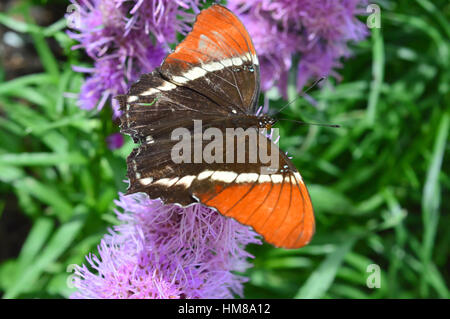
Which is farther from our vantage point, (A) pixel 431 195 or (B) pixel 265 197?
(A) pixel 431 195

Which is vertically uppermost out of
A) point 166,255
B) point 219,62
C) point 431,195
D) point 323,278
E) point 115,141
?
point 219,62

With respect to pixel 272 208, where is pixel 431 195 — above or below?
above

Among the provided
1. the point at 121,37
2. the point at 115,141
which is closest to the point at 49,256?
the point at 115,141

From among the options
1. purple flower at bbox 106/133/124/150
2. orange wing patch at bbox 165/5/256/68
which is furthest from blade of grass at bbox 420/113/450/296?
purple flower at bbox 106/133/124/150

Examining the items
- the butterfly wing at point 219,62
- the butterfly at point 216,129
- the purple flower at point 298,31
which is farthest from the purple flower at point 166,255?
the purple flower at point 298,31

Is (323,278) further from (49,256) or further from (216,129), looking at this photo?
(49,256)

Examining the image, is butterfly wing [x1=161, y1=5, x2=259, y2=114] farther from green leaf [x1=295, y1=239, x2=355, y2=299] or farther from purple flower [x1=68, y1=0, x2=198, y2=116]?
green leaf [x1=295, y1=239, x2=355, y2=299]

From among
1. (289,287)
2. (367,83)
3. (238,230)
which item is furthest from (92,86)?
(367,83)
